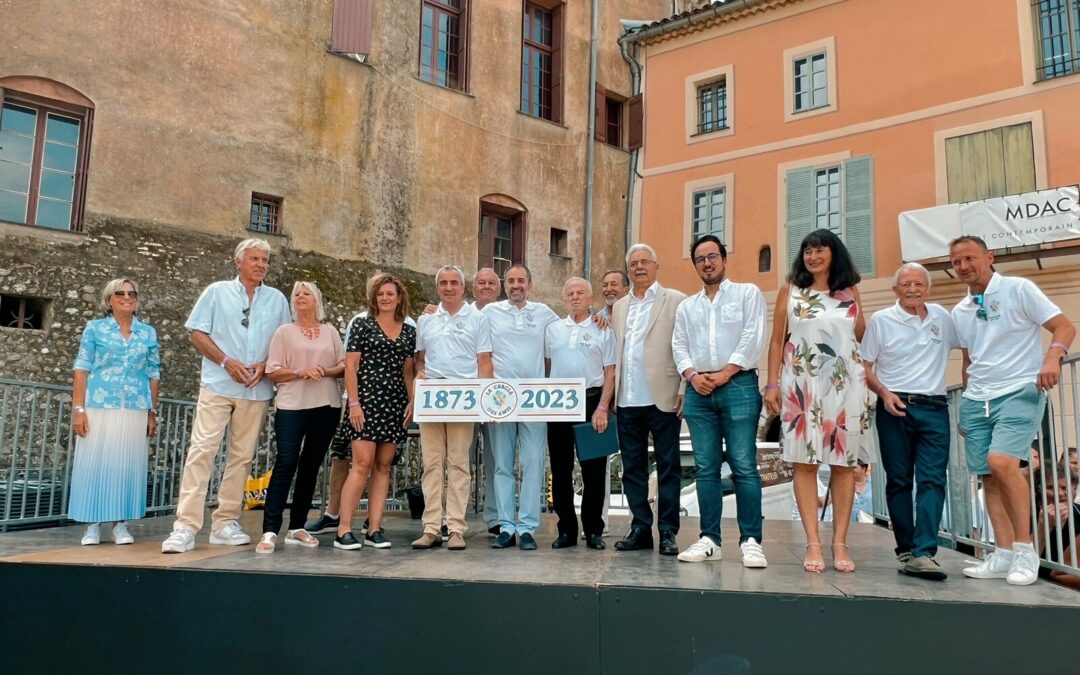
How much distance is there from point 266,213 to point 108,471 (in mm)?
9065

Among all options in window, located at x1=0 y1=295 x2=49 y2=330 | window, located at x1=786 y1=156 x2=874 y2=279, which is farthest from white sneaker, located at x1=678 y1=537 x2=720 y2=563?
window, located at x1=786 y1=156 x2=874 y2=279

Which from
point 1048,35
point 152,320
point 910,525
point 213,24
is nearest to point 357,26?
point 213,24

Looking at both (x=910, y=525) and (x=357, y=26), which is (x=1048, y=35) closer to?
(x=357, y=26)

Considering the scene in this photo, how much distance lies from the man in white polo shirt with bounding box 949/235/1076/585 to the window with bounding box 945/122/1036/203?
37.7ft

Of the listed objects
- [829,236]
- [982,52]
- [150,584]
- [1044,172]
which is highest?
[982,52]

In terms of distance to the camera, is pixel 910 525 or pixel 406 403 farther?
pixel 406 403

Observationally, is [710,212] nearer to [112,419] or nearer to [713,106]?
→ [713,106]

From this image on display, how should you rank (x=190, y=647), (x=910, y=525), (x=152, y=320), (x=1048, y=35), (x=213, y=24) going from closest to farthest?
(x=190, y=647)
(x=910, y=525)
(x=152, y=320)
(x=213, y=24)
(x=1048, y=35)

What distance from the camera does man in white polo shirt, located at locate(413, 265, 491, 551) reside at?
500 cm

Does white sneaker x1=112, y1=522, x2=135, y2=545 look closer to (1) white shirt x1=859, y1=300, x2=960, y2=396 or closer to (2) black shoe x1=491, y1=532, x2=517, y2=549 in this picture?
(2) black shoe x1=491, y1=532, x2=517, y2=549

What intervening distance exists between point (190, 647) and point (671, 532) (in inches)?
101

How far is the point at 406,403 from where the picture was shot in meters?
5.10

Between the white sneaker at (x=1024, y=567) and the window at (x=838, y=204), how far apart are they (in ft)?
39.9

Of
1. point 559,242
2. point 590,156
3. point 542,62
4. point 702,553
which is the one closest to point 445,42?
point 542,62
